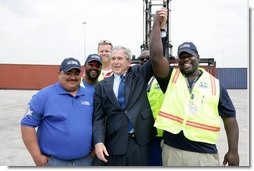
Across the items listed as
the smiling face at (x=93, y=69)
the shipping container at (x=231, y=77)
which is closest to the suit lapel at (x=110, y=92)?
the smiling face at (x=93, y=69)

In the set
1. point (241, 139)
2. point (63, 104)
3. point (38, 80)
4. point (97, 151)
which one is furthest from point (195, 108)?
point (38, 80)

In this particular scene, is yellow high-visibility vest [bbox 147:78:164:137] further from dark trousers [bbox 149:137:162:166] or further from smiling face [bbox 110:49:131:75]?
smiling face [bbox 110:49:131:75]

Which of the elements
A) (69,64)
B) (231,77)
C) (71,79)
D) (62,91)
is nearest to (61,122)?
(62,91)

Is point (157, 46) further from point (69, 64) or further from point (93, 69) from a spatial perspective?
point (93, 69)

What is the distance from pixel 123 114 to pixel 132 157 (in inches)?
13.6

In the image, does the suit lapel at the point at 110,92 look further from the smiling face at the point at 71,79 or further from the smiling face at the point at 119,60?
the smiling face at the point at 71,79

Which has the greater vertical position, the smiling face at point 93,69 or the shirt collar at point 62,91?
the smiling face at point 93,69

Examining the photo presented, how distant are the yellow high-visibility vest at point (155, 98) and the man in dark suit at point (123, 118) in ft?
0.33

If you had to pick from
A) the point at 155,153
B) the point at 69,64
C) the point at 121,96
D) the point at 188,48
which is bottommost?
A: the point at 155,153

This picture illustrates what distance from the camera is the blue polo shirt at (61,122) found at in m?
2.27

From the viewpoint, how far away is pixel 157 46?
2121 millimetres

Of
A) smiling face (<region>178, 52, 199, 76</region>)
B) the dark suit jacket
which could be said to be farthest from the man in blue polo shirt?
smiling face (<region>178, 52, 199, 76</region>)

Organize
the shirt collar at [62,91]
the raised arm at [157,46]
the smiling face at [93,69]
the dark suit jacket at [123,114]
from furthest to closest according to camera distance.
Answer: the smiling face at [93,69]
the shirt collar at [62,91]
the dark suit jacket at [123,114]
the raised arm at [157,46]

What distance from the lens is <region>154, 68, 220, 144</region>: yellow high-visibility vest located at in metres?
2.19
